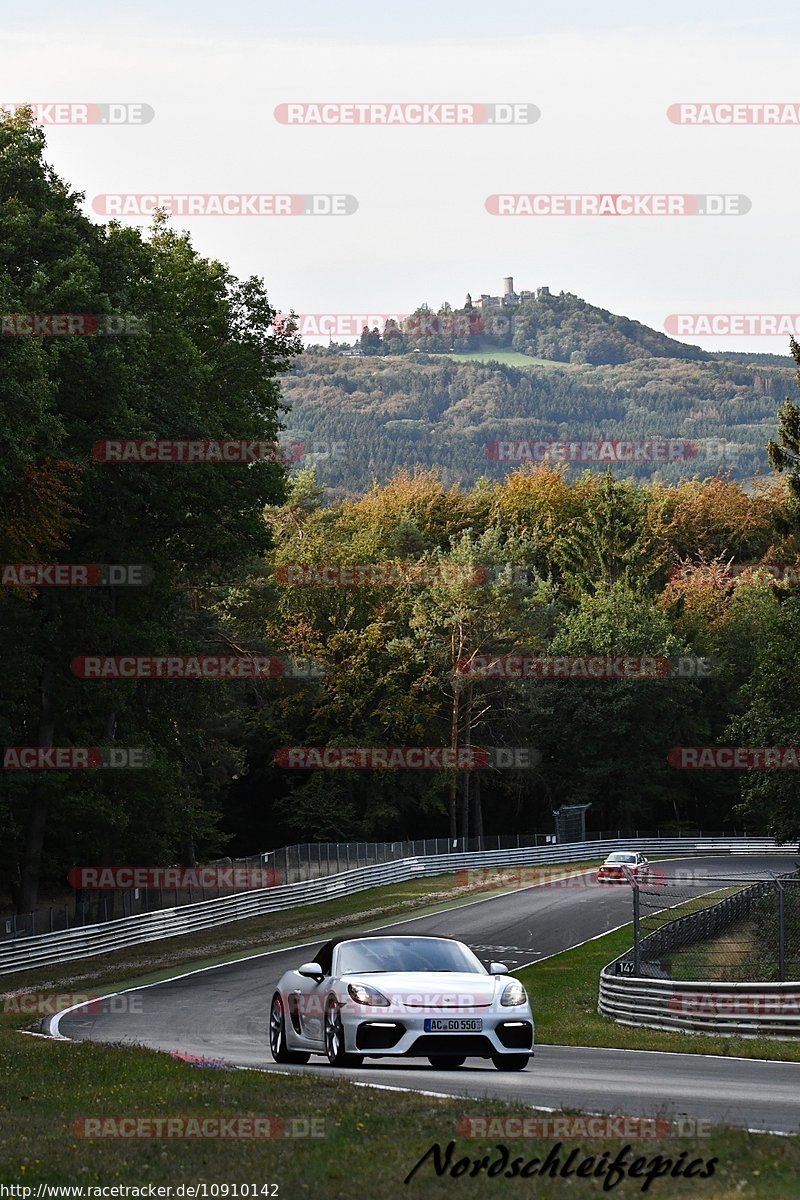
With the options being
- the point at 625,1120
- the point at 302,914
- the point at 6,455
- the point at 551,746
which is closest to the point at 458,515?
the point at 551,746

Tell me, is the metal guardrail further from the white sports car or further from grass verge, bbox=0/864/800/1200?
grass verge, bbox=0/864/800/1200

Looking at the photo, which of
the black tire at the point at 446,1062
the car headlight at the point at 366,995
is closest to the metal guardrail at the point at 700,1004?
the black tire at the point at 446,1062

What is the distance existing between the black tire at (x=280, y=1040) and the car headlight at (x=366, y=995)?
2.11m

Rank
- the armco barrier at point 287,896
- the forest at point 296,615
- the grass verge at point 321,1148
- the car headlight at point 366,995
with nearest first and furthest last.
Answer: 1. the grass verge at point 321,1148
2. the car headlight at point 366,995
3. the forest at point 296,615
4. the armco barrier at point 287,896

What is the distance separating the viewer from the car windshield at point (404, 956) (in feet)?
50.6

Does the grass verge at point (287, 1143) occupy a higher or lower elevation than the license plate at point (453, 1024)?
higher

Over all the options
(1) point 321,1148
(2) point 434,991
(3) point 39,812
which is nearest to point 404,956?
(2) point 434,991

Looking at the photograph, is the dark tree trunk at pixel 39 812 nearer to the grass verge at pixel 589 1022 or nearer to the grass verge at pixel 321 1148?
the grass verge at pixel 589 1022

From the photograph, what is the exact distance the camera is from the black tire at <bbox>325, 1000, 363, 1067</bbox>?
48.8 ft

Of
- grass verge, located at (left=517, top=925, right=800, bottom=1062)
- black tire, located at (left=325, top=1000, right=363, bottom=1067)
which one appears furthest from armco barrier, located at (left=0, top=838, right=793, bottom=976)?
black tire, located at (left=325, top=1000, right=363, bottom=1067)

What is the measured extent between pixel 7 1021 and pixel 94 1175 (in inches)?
748

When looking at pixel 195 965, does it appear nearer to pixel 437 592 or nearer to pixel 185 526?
pixel 185 526

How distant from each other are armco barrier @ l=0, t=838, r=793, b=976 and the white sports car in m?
23.4

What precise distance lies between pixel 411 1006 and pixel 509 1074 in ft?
4.13
